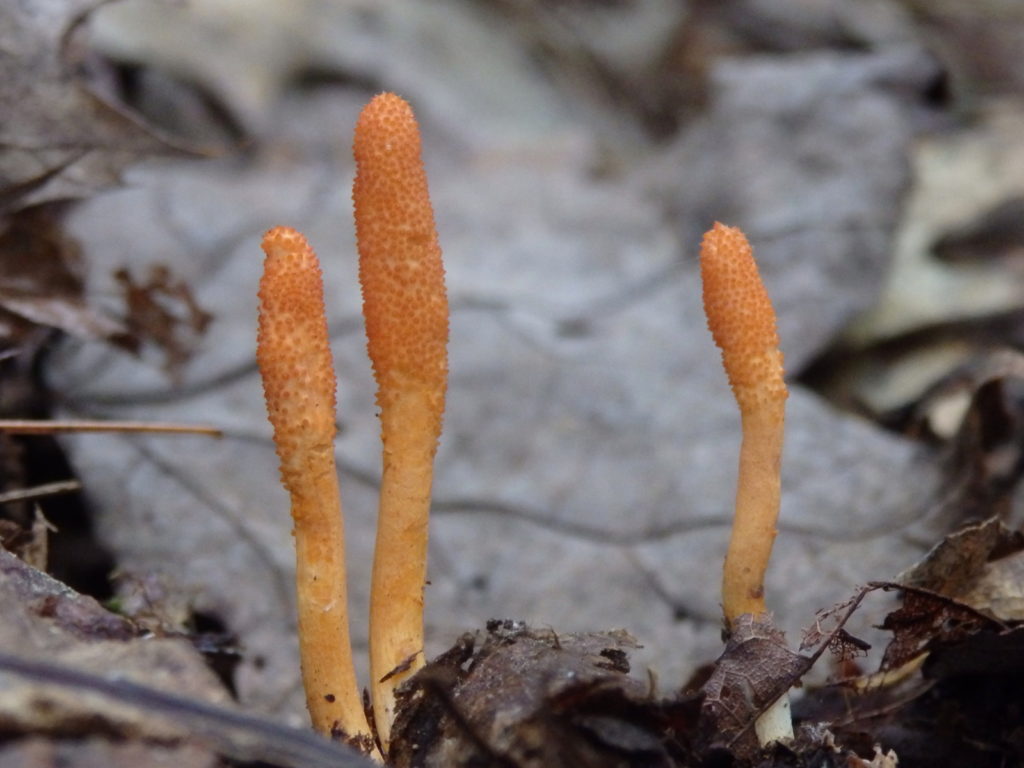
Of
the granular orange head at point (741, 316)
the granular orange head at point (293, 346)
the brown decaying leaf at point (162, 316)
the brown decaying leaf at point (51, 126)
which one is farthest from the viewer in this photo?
the brown decaying leaf at point (162, 316)

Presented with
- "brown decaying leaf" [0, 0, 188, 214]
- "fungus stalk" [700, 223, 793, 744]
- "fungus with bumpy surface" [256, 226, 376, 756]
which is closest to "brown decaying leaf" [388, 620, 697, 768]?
"fungus with bumpy surface" [256, 226, 376, 756]

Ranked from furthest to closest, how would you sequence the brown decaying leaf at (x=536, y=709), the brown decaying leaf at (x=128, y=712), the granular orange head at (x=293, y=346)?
the granular orange head at (x=293, y=346) < the brown decaying leaf at (x=536, y=709) < the brown decaying leaf at (x=128, y=712)

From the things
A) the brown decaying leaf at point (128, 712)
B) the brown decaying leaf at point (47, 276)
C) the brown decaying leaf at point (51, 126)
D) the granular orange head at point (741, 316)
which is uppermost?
the brown decaying leaf at point (51, 126)

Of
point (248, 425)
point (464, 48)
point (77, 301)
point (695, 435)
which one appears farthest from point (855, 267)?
point (464, 48)

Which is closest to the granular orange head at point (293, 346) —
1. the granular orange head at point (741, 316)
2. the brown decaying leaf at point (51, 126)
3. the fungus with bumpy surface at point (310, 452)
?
the fungus with bumpy surface at point (310, 452)

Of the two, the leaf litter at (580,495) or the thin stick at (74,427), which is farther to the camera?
the thin stick at (74,427)

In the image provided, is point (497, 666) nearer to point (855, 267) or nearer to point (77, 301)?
point (77, 301)

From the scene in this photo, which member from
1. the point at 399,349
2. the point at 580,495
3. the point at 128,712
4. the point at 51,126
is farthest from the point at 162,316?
the point at 128,712

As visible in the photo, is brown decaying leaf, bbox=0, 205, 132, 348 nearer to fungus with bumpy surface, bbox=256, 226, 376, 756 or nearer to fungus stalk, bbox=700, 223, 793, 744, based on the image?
fungus with bumpy surface, bbox=256, 226, 376, 756

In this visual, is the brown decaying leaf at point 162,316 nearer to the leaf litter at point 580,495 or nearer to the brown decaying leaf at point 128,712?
the leaf litter at point 580,495
